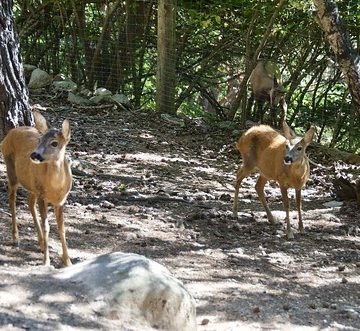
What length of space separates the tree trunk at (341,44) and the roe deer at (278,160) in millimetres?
614

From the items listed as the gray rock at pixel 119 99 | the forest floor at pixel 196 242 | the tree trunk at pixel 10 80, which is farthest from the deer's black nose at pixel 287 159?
the gray rock at pixel 119 99

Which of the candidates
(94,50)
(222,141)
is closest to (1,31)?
(222,141)

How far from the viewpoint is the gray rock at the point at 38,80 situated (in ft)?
39.0

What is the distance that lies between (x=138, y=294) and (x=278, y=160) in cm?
329

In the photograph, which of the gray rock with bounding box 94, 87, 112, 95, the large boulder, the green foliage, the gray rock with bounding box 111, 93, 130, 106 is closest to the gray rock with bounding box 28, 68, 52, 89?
the green foliage

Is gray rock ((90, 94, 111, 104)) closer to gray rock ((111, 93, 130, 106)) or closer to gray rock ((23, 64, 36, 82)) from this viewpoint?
gray rock ((111, 93, 130, 106))

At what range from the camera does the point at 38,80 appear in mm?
11945

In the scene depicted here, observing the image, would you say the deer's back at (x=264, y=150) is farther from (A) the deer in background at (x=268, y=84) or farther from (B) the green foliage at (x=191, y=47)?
(B) the green foliage at (x=191, y=47)

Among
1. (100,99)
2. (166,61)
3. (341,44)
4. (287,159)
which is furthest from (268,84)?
(287,159)

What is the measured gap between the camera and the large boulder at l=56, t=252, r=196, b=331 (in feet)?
12.2

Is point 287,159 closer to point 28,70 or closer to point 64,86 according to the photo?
point 64,86

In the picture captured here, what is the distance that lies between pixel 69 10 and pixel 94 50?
91 centimetres

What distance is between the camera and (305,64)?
41.8 ft

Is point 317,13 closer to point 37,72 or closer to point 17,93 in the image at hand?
point 17,93
